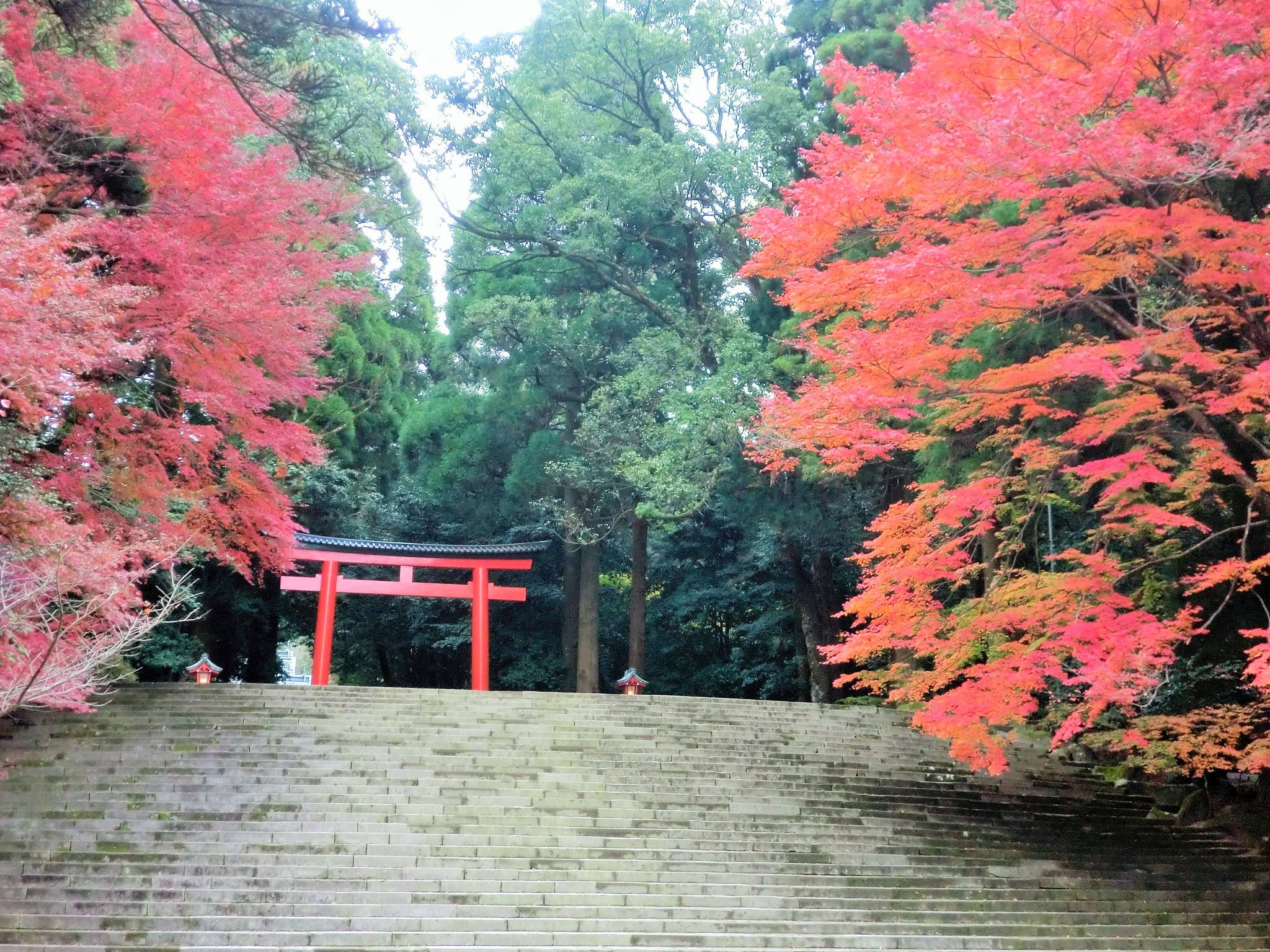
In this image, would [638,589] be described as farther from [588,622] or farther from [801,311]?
[801,311]

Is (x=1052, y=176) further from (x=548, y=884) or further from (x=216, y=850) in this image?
(x=216, y=850)

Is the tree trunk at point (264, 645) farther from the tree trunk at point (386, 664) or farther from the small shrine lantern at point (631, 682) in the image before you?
the small shrine lantern at point (631, 682)

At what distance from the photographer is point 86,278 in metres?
7.49

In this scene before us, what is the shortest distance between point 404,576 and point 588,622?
3.54m

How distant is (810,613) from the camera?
17.9 meters

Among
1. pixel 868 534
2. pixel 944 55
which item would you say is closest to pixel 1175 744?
pixel 944 55

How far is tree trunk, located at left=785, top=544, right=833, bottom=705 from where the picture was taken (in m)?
17.4

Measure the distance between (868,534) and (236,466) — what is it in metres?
9.24

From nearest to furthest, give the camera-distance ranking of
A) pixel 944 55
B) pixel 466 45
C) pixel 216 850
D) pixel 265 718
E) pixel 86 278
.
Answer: pixel 86 278
pixel 216 850
pixel 944 55
pixel 265 718
pixel 466 45

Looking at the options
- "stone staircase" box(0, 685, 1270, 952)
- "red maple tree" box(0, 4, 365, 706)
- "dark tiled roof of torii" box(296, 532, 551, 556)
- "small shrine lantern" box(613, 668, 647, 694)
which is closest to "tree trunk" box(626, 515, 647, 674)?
"dark tiled roof of torii" box(296, 532, 551, 556)

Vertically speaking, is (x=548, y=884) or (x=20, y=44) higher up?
(x=20, y=44)

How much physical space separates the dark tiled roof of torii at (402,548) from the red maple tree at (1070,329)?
7.81 metres

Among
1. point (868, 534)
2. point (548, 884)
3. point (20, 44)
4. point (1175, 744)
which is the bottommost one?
point (548, 884)

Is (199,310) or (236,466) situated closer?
(199,310)
